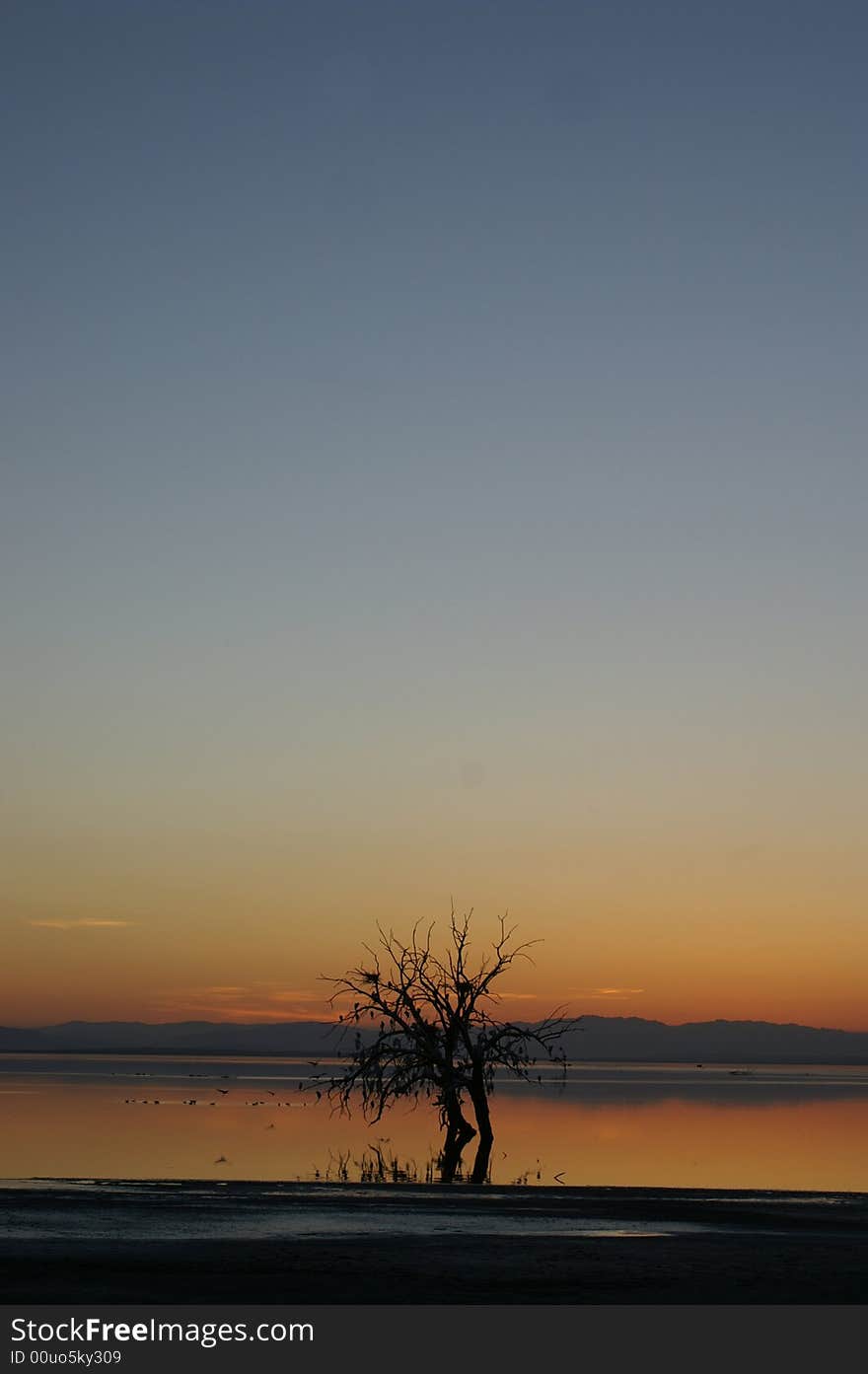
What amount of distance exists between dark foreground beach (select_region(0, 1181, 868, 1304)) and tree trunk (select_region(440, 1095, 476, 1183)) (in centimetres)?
1192

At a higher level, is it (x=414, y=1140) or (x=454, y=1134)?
(x=454, y=1134)

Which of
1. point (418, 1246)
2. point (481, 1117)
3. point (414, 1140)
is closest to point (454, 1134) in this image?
point (481, 1117)

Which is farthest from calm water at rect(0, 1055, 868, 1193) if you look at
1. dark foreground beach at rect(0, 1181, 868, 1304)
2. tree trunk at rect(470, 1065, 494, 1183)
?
dark foreground beach at rect(0, 1181, 868, 1304)

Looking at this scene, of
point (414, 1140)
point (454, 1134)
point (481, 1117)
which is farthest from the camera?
point (414, 1140)

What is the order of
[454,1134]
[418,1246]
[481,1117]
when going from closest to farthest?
[418,1246] → [481,1117] → [454,1134]

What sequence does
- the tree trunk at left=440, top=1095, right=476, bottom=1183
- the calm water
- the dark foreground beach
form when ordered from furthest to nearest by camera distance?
the tree trunk at left=440, top=1095, right=476, bottom=1183
the calm water
the dark foreground beach

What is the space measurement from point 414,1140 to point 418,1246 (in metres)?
35.1

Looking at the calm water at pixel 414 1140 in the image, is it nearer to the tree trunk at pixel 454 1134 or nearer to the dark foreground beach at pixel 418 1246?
the tree trunk at pixel 454 1134

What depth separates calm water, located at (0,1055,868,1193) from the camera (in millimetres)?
41875

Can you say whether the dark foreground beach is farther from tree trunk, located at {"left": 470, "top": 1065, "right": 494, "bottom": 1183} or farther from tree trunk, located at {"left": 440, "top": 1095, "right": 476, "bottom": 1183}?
tree trunk, located at {"left": 440, "top": 1095, "right": 476, "bottom": 1183}

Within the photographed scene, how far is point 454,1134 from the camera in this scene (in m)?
44.0

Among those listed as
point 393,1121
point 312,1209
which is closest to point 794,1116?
point 393,1121

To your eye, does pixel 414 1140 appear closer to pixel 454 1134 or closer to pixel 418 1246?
pixel 454 1134
